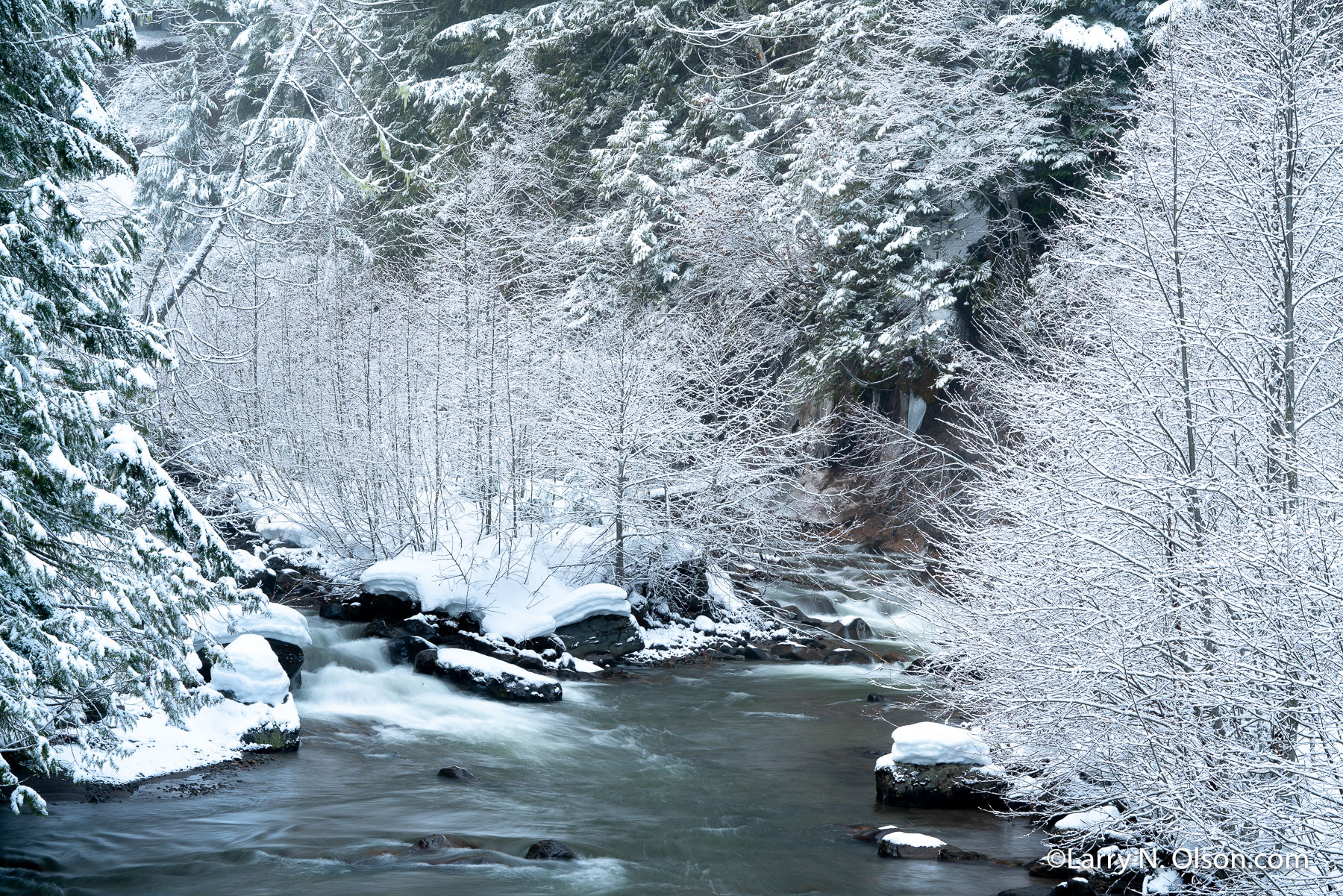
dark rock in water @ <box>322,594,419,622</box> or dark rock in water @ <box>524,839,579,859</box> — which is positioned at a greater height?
dark rock in water @ <box>322,594,419,622</box>

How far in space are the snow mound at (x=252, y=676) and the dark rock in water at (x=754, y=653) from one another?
7549mm

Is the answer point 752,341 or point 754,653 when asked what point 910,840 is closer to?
point 754,653

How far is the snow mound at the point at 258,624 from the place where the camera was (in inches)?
426

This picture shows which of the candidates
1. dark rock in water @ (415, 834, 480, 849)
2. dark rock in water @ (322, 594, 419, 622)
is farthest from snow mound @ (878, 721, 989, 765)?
dark rock in water @ (322, 594, 419, 622)

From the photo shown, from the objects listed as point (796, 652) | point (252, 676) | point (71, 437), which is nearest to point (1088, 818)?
point (71, 437)

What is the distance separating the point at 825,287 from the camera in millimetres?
22562

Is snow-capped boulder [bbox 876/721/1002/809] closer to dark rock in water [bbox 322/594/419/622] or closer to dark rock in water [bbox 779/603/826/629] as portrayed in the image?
dark rock in water [bbox 779/603/826/629]

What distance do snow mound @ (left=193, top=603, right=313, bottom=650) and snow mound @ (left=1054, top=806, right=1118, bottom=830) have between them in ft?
25.8

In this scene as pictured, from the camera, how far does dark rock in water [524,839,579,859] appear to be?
8.24 meters

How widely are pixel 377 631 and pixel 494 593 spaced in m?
1.79

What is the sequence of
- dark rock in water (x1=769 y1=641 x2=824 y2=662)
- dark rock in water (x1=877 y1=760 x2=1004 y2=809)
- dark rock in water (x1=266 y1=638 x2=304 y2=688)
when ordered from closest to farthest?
1. dark rock in water (x1=877 y1=760 x2=1004 y2=809)
2. dark rock in water (x1=266 y1=638 x2=304 y2=688)
3. dark rock in water (x1=769 y1=641 x2=824 y2=662)

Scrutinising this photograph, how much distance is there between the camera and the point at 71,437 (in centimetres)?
605

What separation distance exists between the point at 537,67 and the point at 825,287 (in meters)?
12.5

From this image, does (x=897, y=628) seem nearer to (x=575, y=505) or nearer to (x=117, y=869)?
(x=575, y=505)
